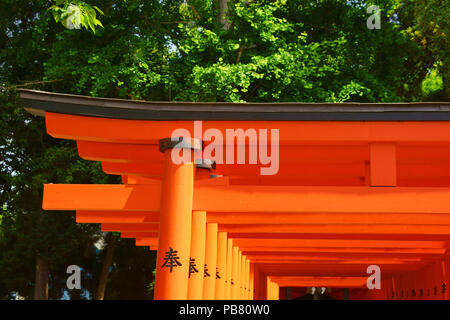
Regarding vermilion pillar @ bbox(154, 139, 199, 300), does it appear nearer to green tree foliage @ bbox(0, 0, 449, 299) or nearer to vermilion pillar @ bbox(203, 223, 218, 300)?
vermilion pillar @ bbox(203, 223, 218, 300)

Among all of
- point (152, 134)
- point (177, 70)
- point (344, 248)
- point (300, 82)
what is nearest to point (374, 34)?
point (300, 82)

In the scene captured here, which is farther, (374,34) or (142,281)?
(142,281)

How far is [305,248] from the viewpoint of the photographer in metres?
10.7

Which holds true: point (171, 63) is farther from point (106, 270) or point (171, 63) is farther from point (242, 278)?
point (106, 270)

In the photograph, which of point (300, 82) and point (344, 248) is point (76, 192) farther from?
point (300, 82)

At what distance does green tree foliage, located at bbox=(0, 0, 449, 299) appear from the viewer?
58.0ft

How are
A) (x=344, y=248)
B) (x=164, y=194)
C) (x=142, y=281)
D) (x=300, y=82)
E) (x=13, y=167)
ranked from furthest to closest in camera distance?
1. (x=142, y=281)
2. (x=13, y=167)
3. (x=300, y=82)
4. (x=344, y=248)
5. (x=164, y=194)

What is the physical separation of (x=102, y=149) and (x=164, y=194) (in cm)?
126

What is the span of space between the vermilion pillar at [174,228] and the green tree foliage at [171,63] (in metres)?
10.3

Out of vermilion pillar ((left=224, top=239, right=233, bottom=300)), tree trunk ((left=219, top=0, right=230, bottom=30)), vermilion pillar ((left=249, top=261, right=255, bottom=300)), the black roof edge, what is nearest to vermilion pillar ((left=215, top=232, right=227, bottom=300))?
vermilion pillar ((left=224, top=239, right=233, bottom=300))

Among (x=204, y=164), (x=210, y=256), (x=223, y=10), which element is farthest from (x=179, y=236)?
(x=223, y=10)

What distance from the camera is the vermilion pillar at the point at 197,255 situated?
626cm

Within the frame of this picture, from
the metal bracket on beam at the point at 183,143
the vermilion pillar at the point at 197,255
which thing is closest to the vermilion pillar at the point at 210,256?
the vermilion pillar at the point at 197,255

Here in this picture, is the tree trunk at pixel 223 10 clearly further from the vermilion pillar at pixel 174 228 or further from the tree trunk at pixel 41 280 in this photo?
the vermilion pillar at pixel 174 228
